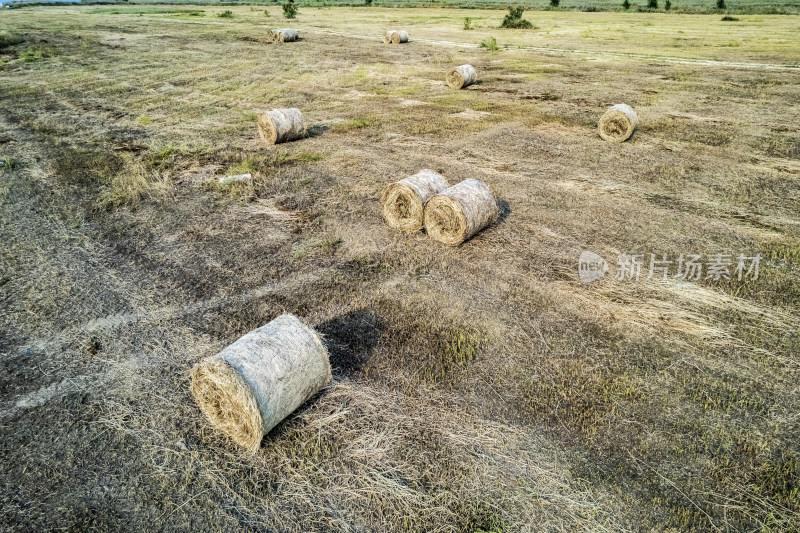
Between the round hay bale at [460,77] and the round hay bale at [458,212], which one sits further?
the round hay bale at [460,77]

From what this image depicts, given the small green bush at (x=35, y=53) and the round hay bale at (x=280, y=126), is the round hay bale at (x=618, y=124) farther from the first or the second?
the small green bush at (x=35, y=53)

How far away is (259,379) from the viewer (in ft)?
17.1

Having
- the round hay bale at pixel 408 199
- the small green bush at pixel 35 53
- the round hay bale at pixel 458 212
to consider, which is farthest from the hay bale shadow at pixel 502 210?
the small green bush at pixel 35 53

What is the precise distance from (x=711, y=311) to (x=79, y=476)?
28.9 feet

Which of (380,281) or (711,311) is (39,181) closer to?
(380,281)

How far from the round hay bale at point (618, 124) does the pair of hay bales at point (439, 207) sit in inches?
298

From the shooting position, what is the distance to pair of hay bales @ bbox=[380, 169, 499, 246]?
918 cm

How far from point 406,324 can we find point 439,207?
2959mm

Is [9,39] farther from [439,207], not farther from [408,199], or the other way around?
[439,207]

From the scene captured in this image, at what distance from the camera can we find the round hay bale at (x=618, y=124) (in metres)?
14.7

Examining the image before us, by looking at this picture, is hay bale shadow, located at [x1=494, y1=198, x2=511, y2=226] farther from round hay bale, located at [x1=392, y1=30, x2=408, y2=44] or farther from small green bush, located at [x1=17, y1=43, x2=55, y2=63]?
small green bush, located at [x1=17, y1=43, x2=55, y2=63]

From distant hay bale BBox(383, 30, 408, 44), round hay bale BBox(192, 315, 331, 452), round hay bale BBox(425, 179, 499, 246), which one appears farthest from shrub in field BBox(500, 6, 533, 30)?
round hay bale BBox(192, 315, 331, 452)

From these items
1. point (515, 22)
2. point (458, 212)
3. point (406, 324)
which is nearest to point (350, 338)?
point (406, 324)

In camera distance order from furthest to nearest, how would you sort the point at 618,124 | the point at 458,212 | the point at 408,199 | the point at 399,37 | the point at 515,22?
the point at 515,22 → the point at 399,37 → the point at 618,124 → the point at 408,199 → the point at 458,212
